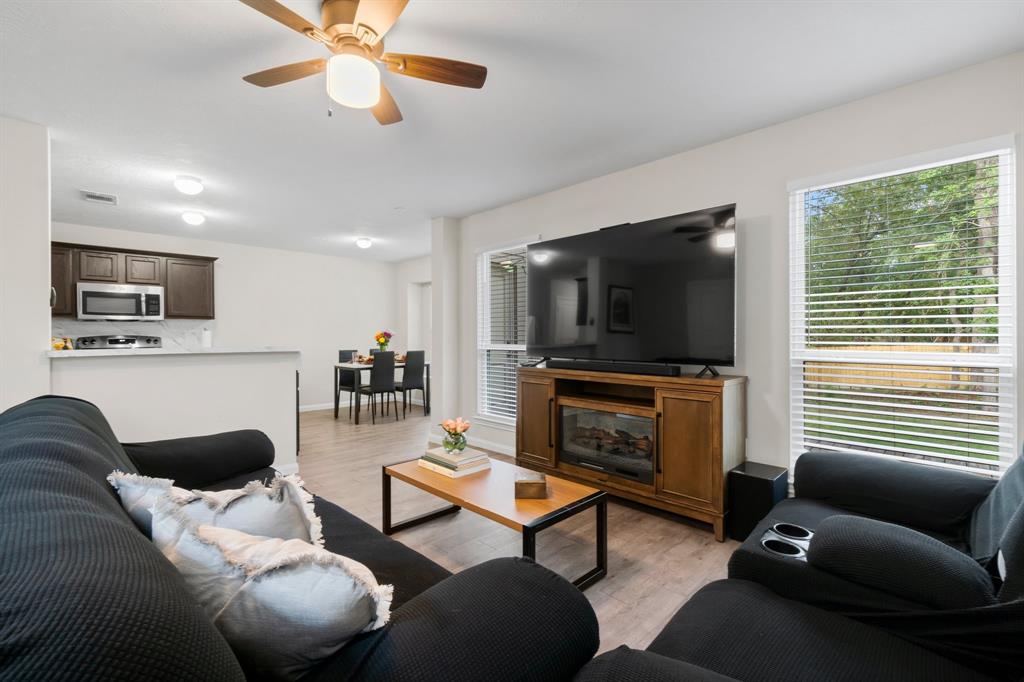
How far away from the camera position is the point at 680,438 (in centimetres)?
284

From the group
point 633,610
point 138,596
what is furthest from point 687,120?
point 138,596

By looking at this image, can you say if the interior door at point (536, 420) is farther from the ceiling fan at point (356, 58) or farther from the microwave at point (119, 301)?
the microwave at point (119, 301)

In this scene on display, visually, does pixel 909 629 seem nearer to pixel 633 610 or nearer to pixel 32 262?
pixel 633 610

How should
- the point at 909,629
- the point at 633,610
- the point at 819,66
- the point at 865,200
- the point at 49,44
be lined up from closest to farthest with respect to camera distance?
the point at 909,629 < the point at 633,610 < the point at 49,44 < the point at 819,66 < the point at 865,200

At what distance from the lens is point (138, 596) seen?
483mm

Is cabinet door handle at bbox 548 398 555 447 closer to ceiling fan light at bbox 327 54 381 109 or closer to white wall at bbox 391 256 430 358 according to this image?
ceiling fan light at bbox 327 54 381 109

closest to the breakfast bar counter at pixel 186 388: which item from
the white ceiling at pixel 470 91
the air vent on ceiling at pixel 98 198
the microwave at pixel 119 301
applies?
the white ceiling at pixel 470 91

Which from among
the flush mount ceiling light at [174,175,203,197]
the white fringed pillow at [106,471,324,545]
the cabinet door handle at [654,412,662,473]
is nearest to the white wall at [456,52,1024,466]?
the cabinet door handle at [654,412,662,473]

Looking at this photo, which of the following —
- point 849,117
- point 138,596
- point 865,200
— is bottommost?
point 138,596

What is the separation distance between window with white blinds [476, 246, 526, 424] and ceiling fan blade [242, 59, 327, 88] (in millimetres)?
2742

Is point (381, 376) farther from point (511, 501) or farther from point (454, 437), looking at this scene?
point (511, 501)

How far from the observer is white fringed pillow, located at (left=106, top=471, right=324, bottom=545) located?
0.94 metres

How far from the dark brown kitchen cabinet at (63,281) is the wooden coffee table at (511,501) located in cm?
516

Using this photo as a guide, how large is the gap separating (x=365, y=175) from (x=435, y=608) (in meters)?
3.68
